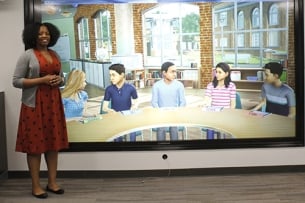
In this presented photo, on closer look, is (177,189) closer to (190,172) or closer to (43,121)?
(190,172)

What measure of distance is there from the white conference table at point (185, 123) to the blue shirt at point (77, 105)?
0.26ft

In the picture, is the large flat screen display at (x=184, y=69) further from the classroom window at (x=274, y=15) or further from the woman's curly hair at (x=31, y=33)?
the woman's curly hair at (x=31, y=33)

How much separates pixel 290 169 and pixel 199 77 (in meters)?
1.25

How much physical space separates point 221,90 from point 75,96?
137cm

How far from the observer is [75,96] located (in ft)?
12.0

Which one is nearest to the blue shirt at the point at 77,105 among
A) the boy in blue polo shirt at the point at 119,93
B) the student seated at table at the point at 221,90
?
the boy in blue polo shirt at the point at 119,93

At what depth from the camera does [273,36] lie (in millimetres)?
3566

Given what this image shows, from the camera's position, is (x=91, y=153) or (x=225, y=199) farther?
(x=91, y=153)

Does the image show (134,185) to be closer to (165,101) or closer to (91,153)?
(91,153)

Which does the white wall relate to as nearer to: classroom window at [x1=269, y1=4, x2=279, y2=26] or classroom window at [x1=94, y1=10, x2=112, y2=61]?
classroom window at [x1=94, y1=10, x2=112, y2=61]

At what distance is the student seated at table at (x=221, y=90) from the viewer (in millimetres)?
3617

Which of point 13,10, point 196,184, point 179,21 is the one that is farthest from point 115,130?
point 13,10

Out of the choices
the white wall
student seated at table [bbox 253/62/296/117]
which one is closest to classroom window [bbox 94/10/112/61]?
the white wall

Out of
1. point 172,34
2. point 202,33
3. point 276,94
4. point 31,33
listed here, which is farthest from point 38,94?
point 276,94
